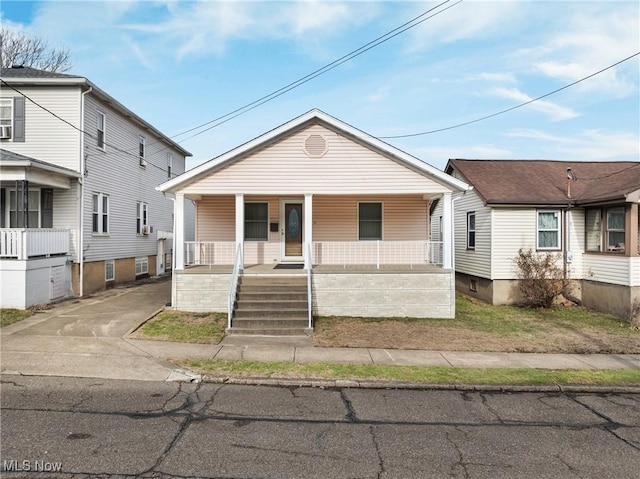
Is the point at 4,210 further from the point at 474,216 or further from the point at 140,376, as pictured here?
the point at 474,216

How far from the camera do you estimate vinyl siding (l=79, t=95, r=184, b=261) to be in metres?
15.2

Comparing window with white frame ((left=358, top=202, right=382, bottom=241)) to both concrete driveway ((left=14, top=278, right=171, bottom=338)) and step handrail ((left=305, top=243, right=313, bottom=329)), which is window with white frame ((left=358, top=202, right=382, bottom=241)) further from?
concrete driveway ((left=14, top=278, right=171, bottom=338))

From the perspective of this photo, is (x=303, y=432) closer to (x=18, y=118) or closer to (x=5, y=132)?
(x=18, y=118)

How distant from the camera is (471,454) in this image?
445 cm

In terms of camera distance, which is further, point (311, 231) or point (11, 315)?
point (311, 231)

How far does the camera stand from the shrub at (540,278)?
13.9m

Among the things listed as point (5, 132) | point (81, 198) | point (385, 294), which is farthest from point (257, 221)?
point (5, 132)

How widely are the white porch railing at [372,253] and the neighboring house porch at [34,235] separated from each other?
825 centimetres

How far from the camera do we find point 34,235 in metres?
12.1

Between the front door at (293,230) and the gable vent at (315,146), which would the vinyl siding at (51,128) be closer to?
the front door at (293,230)

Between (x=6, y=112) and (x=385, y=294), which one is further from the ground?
(x=6, y=112)

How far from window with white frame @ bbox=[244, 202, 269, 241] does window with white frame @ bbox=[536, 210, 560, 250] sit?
976 cm

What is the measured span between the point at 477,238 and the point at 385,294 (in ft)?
19.7

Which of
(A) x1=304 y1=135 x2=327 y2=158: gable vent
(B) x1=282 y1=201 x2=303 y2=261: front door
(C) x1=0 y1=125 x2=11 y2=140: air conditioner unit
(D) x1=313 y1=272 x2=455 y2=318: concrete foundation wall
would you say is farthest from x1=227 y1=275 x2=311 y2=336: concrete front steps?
(C) x1=0 y1=125 x2=11 y2=140: air conditioner unit
